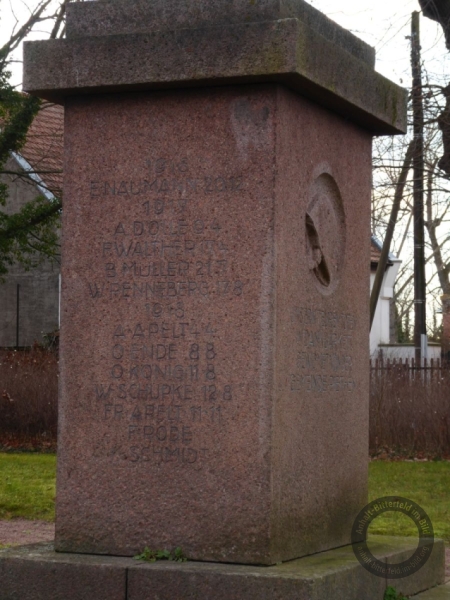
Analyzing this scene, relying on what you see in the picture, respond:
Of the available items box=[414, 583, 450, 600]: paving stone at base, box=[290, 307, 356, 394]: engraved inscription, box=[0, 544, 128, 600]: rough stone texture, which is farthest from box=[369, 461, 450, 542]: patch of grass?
box=[0, 544, 128, 600]: rough stone texture

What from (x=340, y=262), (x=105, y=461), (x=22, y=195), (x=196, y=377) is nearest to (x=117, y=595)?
(x=105, y=461)

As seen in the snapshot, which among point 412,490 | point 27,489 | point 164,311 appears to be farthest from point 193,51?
point 412,490

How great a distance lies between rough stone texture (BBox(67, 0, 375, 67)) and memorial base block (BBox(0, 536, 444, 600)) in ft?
8.32

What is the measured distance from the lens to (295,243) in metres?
5.49

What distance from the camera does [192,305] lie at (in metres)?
5.37

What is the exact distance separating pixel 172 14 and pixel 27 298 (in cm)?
2391

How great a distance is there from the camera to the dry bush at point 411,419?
50.9ft

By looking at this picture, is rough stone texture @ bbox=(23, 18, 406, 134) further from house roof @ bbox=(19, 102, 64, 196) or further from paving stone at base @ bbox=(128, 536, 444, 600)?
house roof @ bbox=(19, 102, 64, 196)

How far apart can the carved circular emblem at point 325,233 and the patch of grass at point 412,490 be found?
3.10m

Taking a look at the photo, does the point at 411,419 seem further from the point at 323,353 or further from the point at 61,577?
the point at 61,577

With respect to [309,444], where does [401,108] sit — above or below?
above

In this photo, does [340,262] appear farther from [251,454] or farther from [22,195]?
[22,195]

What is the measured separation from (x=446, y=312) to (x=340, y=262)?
2809 cm

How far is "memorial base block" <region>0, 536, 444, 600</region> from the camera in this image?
16.0ft
